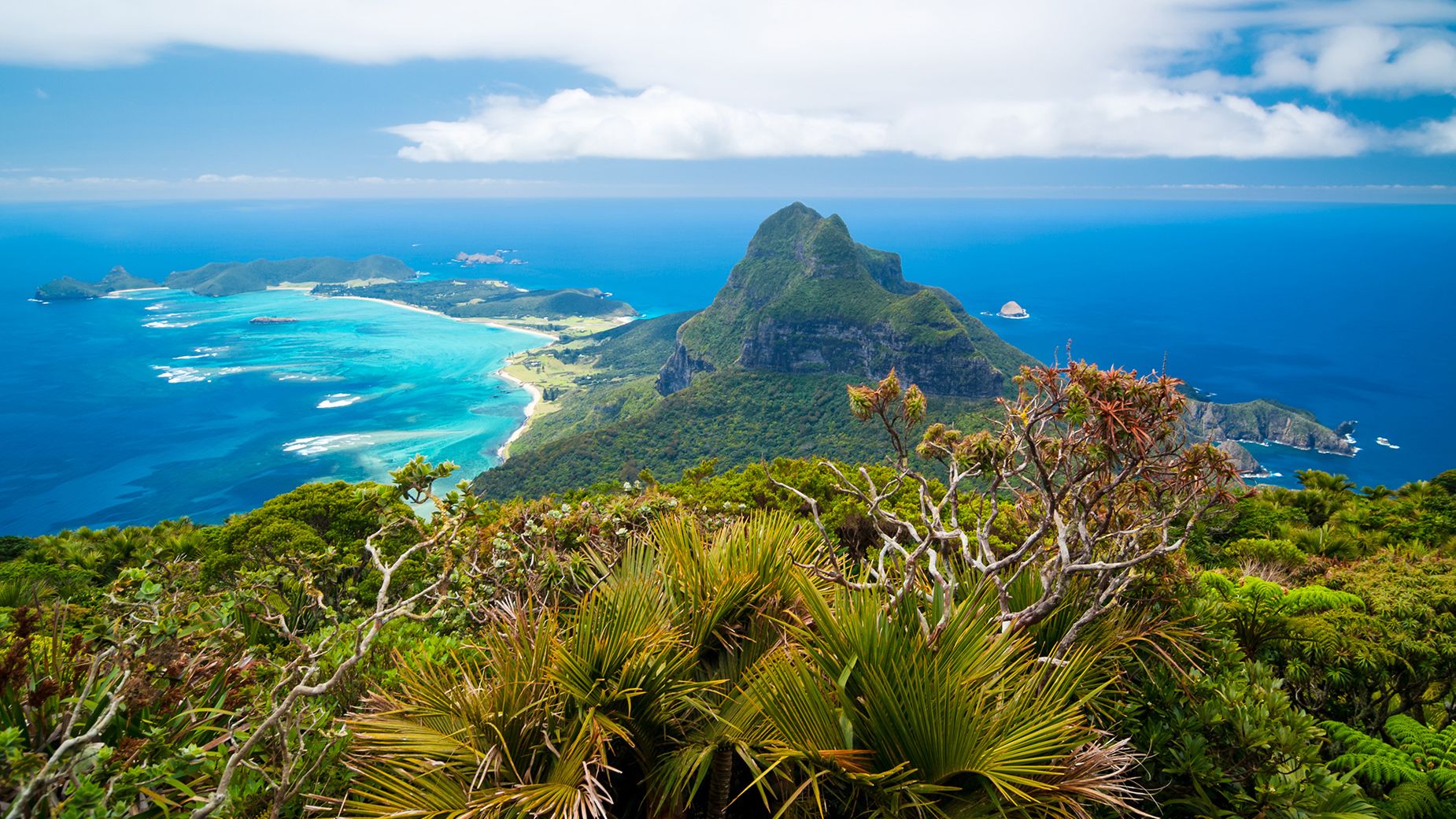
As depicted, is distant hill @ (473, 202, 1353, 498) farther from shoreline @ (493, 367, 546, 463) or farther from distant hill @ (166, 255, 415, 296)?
distant hill @ (166, 255, 415, 296)

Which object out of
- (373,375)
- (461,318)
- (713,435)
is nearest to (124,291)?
(461,318)

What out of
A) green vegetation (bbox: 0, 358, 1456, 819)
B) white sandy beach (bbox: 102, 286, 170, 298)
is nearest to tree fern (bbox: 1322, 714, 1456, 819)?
green vegetation (bbox: 0, 358, 1456, 819)

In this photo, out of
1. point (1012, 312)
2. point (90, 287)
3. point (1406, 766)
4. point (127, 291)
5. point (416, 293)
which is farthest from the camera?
point (416, 293)

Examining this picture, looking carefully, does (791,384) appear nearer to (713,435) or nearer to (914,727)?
(713,435)

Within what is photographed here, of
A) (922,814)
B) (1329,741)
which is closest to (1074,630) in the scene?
(922,814)

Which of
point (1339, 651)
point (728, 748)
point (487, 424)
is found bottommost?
point (487, 424)

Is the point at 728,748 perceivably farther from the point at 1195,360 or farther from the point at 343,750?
the point at 1195,360
